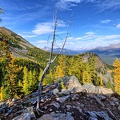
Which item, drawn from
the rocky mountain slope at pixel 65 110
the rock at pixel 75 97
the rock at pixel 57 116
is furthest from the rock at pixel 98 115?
the rock at pixel 75 97

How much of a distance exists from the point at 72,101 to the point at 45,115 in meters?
5.08

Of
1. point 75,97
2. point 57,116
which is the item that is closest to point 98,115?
point 75,97

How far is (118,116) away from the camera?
74.1ft

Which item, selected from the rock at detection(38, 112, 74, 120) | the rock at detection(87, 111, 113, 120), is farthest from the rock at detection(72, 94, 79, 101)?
the rock at detection(38, 112, 74, 120)

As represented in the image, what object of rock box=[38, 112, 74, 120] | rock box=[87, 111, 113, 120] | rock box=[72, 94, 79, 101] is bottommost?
rock box=[87, 111, 113, 120]

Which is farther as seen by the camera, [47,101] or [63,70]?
[63,70]

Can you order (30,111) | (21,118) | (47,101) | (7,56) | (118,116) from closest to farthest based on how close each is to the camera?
(21,118), (30,111), (47,101), (118,116), (7,56)

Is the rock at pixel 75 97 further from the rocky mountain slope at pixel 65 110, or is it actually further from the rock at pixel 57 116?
the rock at pixel 57 116

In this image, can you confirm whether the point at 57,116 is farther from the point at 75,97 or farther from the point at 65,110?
the point at 75,97

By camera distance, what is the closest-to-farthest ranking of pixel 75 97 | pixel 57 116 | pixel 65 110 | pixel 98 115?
pixel 57 116 → pixel 65 110 → pixel 98 115 → pixel 75 97

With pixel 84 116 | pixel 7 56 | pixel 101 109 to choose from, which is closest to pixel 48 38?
pixel 84 116

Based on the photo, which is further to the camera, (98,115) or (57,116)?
(98,115)

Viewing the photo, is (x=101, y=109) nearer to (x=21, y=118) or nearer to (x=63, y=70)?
(x=21, y=118)

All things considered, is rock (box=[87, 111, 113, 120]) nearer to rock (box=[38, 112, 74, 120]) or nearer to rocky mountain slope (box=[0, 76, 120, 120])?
rocky mountain slope (box=[0, 76, 120, 120])
